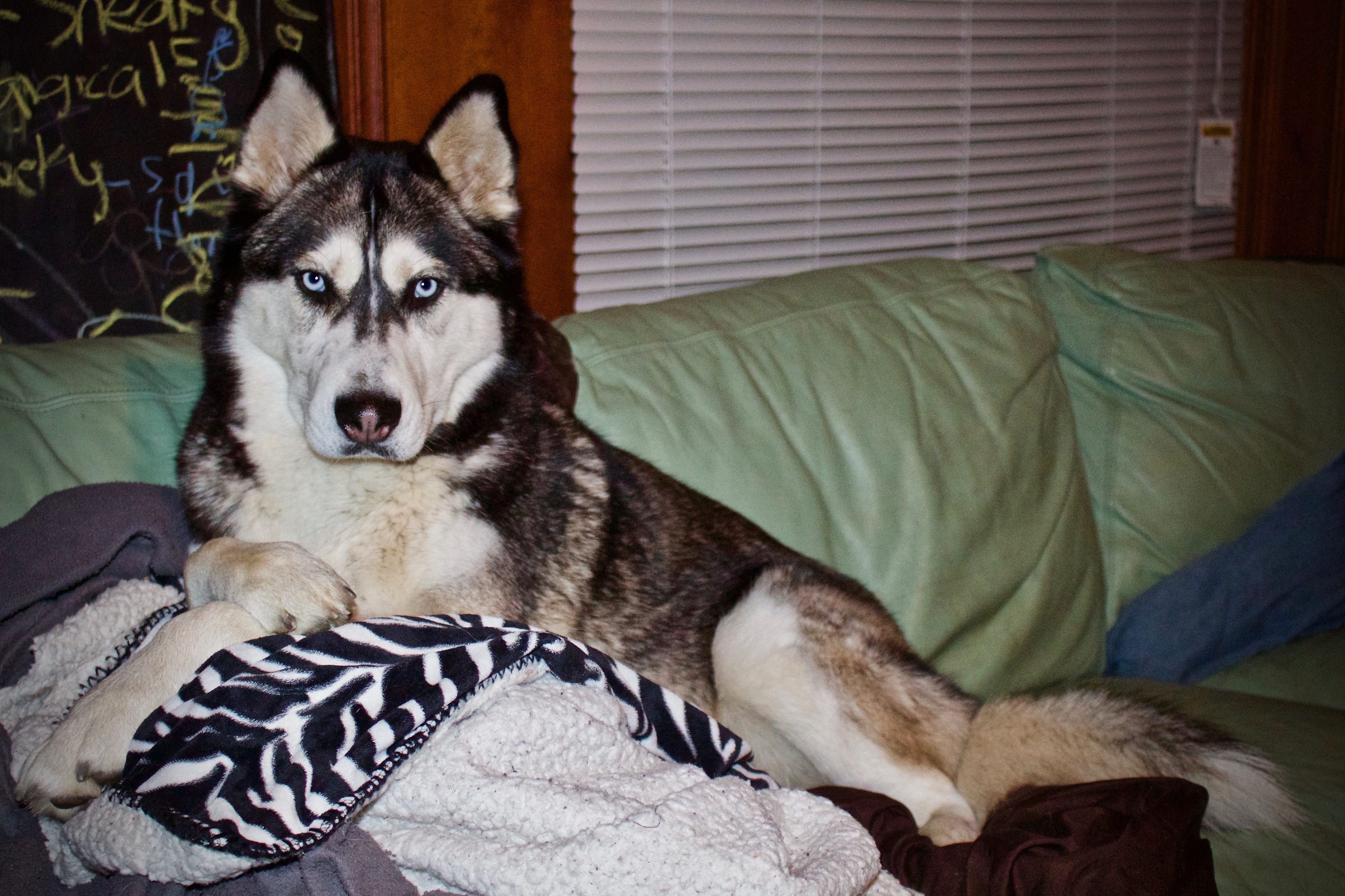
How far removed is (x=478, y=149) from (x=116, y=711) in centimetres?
102

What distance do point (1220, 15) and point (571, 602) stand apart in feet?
12.7

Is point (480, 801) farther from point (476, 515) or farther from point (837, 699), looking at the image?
point (837, 699)

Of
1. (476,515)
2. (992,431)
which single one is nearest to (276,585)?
(476,515)

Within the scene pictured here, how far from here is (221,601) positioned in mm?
1278

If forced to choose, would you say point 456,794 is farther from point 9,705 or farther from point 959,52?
point 959,52

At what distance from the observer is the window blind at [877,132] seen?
9.20ft

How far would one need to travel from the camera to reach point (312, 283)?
58.8 inches

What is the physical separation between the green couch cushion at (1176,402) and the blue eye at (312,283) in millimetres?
1953

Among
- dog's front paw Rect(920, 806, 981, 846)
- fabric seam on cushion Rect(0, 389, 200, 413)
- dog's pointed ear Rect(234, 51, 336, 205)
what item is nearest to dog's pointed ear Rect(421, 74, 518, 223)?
dog's pointed ear Rect(234, 51, 336, 205)

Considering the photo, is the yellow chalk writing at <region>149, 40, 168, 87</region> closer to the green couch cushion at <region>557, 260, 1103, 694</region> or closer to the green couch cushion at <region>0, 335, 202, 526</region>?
the green couch cushion at <region>0, 335, 202, 526</region>

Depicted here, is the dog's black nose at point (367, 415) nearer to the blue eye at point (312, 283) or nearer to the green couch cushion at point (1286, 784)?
the blue eye at point (312, 283)

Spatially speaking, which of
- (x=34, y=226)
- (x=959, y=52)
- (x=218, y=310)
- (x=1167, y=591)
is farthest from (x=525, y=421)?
(x=959, y=52)

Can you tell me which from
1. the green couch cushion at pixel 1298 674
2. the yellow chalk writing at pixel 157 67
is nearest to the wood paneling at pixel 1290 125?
the green couch cushion at pixel 1298 674

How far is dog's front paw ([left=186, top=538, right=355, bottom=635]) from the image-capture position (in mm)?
1272
